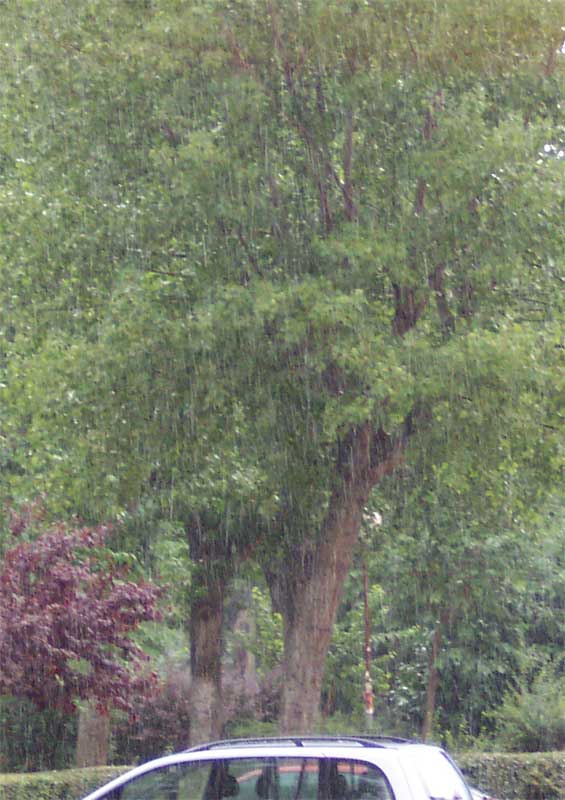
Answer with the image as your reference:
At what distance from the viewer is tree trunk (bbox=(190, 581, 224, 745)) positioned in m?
20.5

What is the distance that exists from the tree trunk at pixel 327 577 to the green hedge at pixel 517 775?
3.62 metres

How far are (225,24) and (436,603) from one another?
14.2 metres

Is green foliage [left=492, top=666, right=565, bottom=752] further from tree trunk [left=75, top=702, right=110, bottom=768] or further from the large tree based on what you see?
the large tree

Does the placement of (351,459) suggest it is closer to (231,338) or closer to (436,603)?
(231,338)

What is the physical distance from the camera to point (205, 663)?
20.7m

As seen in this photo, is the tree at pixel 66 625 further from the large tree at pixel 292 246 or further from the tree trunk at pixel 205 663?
the tree trunk at pixel 205 663

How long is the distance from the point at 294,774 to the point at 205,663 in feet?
44.2

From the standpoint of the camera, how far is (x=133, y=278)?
13586 millimetres

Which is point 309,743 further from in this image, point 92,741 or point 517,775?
point 92,741

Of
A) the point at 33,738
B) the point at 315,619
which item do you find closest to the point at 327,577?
the point at 315,619

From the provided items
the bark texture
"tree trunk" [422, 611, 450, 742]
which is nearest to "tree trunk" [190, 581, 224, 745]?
the bark texture

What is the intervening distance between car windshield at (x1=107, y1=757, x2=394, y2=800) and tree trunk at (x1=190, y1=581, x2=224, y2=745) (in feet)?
41.8

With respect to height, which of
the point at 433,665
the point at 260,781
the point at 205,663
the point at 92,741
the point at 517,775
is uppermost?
the point at 433,665

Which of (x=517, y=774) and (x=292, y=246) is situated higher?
(x=292, y=246)
